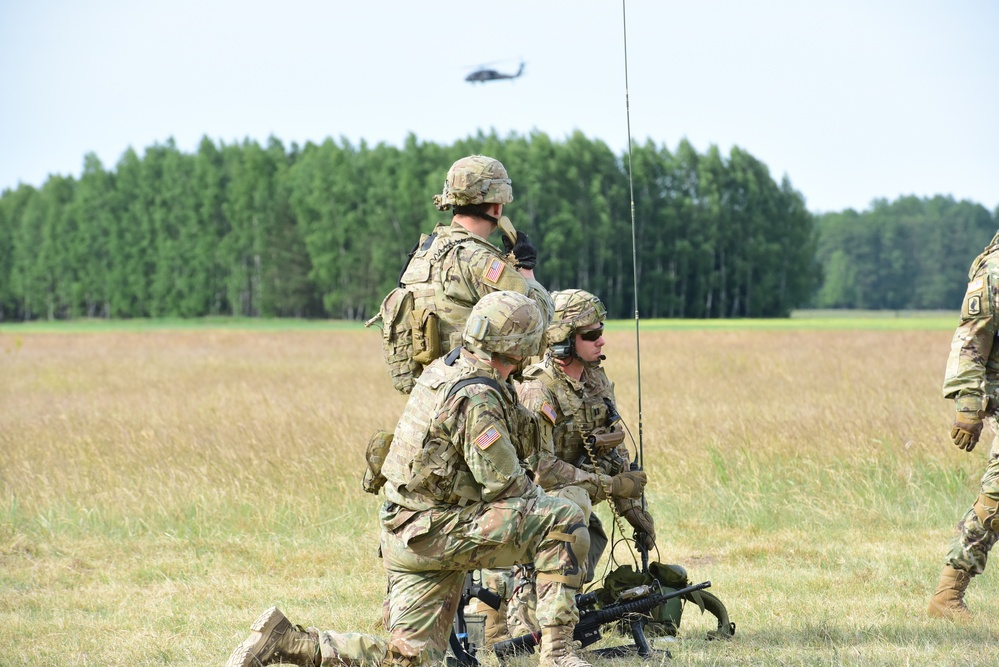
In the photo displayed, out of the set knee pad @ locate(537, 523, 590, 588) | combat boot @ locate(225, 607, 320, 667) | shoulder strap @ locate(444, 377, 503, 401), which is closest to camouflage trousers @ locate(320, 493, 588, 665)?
knee pad @ locate(537, 523, 590, 588)

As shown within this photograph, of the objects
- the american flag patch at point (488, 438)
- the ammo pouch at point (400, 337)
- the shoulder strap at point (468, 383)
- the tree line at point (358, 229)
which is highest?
the tree line at point (358, 229)

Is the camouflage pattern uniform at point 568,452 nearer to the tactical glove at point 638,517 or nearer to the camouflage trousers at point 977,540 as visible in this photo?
the tactical glove at point 638,517

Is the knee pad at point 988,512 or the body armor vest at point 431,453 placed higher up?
the body armor vest at point 431,453

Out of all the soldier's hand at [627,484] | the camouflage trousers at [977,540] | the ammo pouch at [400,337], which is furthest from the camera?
the camouflage trousers at [977,540]

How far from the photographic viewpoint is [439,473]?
475 centimetres

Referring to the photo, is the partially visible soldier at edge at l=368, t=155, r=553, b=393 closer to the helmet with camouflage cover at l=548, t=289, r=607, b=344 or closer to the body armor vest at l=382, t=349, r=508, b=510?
the helmet with camouflage cover at l=548, t=289, r=607, b=344

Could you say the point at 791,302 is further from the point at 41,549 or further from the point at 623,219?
the point at 41,549

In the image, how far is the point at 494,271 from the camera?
5328mm

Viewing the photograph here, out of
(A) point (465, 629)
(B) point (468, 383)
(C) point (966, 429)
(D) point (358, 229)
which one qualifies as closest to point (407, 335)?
(B) point (468, 383)

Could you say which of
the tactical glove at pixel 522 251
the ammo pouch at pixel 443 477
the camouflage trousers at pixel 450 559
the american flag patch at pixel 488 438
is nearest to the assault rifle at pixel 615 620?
the camouflage trousers at pixel 450 559

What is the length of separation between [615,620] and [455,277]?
1831 millimetres

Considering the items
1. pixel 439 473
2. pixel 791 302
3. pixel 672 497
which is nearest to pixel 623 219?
pixel 791 302

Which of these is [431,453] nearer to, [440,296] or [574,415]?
[440,296]

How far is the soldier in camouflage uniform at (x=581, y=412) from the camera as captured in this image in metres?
5.92
